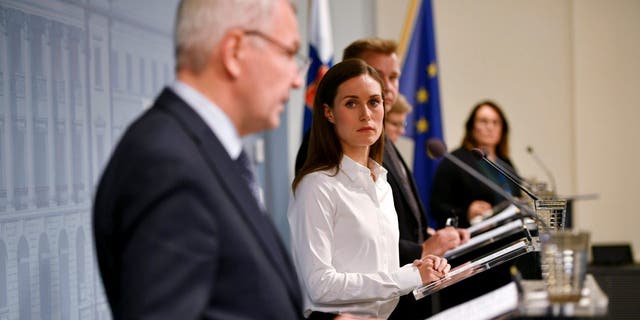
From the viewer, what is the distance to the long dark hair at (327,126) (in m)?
2.22

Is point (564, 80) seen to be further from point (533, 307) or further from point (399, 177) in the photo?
point (533, 307)

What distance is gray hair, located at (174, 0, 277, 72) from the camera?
1.29m

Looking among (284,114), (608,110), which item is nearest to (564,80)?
(608,110)

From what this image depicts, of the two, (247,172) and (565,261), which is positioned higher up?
(247,172)

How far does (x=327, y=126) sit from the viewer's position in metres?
2.28

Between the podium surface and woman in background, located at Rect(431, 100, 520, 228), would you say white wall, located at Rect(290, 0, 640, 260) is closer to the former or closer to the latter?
woman in background, located at Rect(431, 100, 520, 228)

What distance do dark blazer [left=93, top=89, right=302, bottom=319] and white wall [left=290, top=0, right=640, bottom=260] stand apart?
5724 millimetres

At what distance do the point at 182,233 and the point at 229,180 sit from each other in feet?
0.45

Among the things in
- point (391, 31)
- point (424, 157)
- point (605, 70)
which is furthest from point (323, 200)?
point (605, 70)

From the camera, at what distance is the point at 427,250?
2494 mm

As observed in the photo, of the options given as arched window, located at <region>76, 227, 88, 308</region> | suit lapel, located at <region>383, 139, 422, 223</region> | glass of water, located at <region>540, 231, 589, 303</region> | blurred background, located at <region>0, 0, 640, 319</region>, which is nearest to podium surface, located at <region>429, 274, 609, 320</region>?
glass of water, located at <region>540, 231, 589, 303</region>

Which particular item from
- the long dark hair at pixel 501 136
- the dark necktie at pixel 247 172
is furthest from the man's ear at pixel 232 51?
the long dark hair at pixel 501 136

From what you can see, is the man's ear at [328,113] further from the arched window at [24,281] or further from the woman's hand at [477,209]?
the woman's hand at [477,209]

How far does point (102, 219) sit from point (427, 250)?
1420 mm
